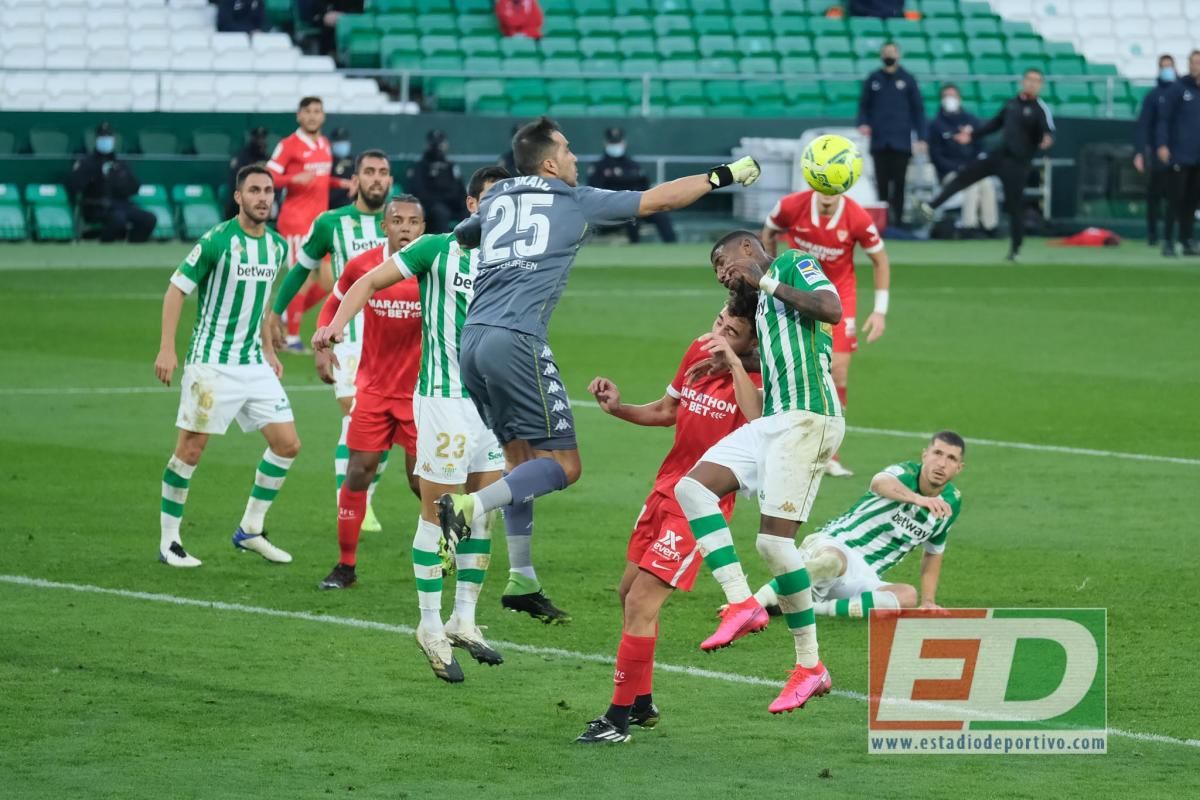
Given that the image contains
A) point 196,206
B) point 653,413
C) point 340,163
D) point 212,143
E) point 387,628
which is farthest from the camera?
point 212,143

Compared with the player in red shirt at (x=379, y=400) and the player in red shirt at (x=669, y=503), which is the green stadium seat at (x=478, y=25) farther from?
the player in red shirt at (x=669, y=503)

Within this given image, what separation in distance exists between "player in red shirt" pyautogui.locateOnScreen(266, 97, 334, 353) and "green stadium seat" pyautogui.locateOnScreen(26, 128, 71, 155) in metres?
7.91

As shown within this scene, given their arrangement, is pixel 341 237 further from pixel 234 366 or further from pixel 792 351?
pixel 792 351

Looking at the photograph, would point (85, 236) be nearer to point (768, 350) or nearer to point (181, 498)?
point (181, 498)

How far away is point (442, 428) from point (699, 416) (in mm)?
1249

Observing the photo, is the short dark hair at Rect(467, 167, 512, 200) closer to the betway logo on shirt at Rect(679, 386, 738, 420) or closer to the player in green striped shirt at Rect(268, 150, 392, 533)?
the betway logo on shirt at Rect(679, 386, 738, 420)

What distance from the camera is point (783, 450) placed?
7.09m

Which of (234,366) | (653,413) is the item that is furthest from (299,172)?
(653,413)

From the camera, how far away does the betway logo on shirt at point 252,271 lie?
10047mm

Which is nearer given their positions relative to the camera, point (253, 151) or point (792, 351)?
point (792, 351)

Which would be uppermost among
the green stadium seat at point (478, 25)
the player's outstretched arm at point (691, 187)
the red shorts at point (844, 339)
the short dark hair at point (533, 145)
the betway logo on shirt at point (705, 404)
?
the short dark hair at point (533, 145)

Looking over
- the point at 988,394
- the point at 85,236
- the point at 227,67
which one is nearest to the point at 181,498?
the point at 988,394

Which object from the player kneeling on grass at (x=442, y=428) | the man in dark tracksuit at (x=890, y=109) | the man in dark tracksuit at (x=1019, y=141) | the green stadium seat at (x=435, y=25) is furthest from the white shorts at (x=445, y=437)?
the green stadium seat at (x=435, y=25)

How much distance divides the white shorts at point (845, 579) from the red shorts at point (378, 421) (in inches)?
80.4
